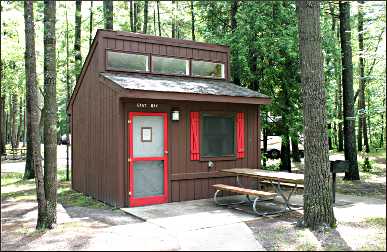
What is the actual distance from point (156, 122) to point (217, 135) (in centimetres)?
169

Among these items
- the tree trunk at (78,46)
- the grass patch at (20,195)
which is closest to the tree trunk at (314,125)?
the grass patch at (20,195)

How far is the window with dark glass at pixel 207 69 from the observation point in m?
10.5

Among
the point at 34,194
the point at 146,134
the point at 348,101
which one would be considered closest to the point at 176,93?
the point at 146,134

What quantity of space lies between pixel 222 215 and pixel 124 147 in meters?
2.57

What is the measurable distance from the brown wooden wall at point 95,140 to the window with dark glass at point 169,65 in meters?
1.54

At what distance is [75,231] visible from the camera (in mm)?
6219

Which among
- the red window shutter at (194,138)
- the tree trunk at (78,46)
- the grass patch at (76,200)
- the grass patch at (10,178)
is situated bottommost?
the grass patch at (76,200)

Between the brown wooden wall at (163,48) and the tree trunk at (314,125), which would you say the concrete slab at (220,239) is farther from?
the brown wooden wall at (163,48)

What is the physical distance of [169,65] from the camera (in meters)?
10.1

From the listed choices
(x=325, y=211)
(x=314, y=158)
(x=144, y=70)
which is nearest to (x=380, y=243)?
(x=325, y=211)

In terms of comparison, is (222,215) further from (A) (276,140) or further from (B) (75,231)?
(A) (276,140)

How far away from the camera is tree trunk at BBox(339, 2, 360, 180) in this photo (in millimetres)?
12266

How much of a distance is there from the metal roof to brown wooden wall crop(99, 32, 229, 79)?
614 mm

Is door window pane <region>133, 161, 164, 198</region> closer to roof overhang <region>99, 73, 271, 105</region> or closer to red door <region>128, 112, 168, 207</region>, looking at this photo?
red door <region>128, 112, 168, 207</region>
